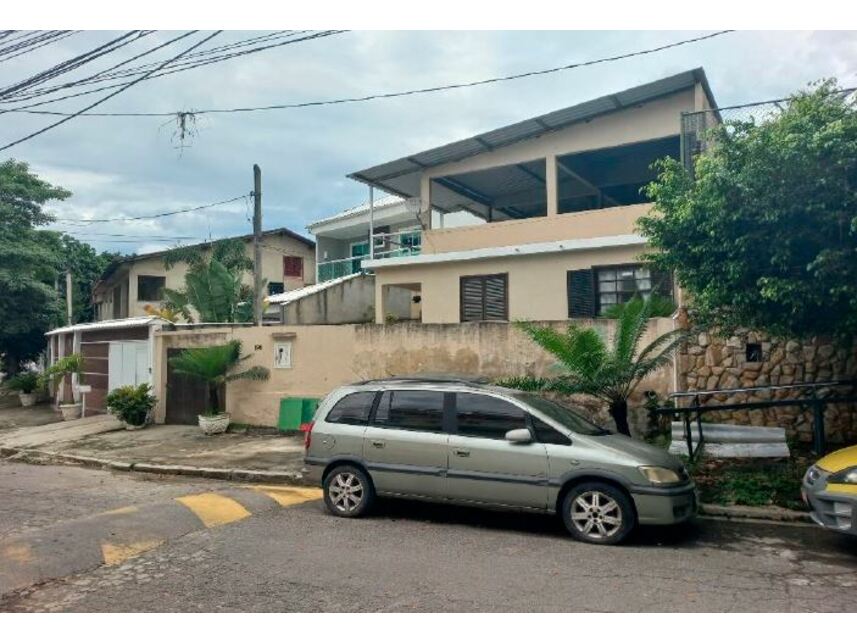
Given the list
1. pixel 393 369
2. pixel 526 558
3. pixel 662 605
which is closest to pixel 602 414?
pixel 393 369

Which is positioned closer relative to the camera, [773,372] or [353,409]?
[353,409]

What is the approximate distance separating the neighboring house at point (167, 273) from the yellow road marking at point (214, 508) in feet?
67.1

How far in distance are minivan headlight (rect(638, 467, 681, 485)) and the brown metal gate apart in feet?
38.2

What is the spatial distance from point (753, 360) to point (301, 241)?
23739 millimetres

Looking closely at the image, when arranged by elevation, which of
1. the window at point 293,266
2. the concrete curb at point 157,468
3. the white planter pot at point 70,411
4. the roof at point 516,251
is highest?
the window at point 293,266

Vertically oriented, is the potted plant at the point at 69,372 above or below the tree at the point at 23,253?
below

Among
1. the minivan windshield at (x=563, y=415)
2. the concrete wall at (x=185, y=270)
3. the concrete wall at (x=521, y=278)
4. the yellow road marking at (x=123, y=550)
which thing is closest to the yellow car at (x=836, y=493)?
the minivan windshield at (x=563, y=415)

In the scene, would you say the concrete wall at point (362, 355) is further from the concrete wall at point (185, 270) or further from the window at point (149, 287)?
the window at point (149, 287)

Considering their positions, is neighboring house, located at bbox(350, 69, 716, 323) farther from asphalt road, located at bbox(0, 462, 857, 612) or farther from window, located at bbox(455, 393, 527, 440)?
asphalt road, located at bbox(0, 462, 857, 612)

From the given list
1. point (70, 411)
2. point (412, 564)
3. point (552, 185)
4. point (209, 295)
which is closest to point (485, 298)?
point (552, 185)

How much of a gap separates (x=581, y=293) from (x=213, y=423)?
28.5 ft

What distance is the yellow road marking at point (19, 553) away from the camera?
19.2 feet

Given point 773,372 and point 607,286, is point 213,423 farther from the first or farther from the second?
point 773,372

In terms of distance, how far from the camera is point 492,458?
22.3ft
